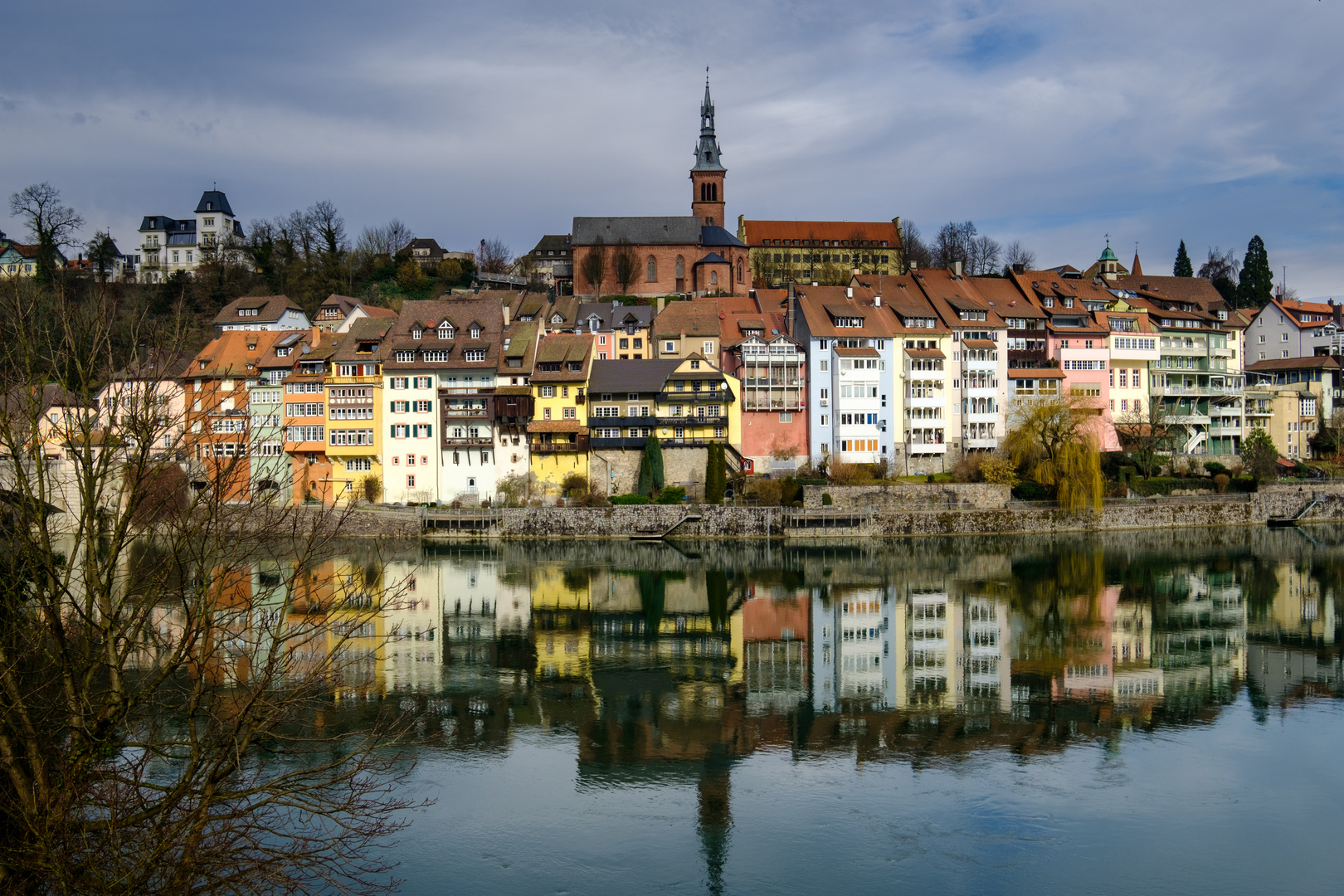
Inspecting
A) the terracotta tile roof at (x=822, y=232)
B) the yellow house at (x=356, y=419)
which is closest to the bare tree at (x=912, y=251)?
the terracotta tile roof at (x=822, y=232)

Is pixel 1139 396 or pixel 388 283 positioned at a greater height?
pixel 388 283

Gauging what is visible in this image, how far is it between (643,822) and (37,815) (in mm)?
10101

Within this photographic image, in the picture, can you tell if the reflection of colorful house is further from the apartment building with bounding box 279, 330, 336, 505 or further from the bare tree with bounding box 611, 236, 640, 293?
the bare tree with bounding box 611, 236, 640, 293

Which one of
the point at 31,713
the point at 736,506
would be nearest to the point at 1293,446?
the point at 736,506

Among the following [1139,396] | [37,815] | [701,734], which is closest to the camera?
[37,815]

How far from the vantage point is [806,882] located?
Answer: 15.0 metres

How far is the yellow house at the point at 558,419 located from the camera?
53.9 metres

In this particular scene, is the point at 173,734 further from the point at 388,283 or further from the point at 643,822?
the point at 388,283

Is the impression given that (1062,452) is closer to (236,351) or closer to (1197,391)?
(1197,391)

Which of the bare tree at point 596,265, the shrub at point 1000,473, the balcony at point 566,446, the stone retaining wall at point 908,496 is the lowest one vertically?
the stone retaining wall at point 908,496

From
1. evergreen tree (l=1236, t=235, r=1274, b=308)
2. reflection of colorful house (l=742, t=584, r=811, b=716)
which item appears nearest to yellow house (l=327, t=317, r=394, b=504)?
reflection of colorful house (l=742, t=584, r=811, b=716)

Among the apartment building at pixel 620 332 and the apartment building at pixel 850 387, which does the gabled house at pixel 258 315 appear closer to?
the apartment building at pixel 620 332

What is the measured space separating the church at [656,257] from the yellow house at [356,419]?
93.9 ft

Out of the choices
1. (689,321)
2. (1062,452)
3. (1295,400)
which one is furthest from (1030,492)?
(1295,400)
